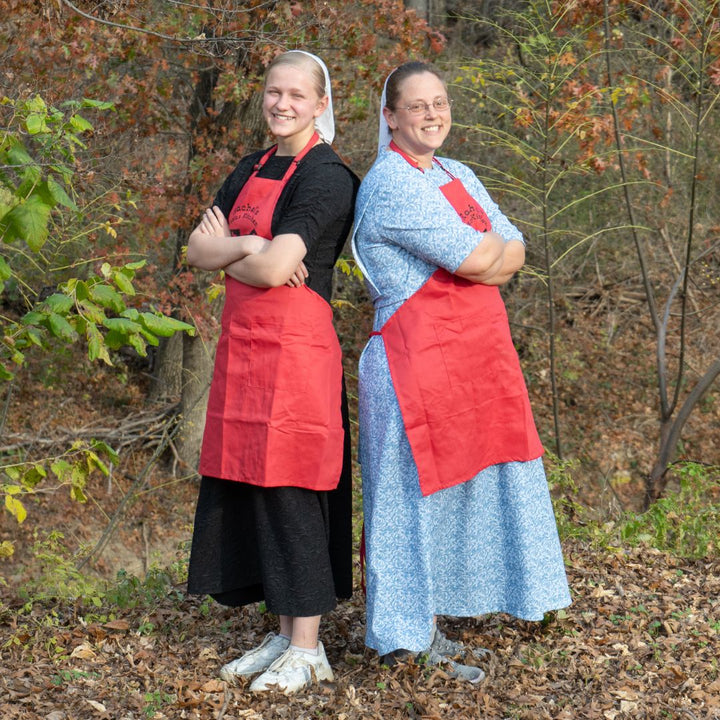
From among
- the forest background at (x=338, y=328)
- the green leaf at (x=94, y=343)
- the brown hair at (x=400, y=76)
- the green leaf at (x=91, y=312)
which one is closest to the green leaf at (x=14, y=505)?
the forest background at (x=338, y=328)

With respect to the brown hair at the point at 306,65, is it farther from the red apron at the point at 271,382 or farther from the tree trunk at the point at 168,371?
the tree trunk at the point at 168,371

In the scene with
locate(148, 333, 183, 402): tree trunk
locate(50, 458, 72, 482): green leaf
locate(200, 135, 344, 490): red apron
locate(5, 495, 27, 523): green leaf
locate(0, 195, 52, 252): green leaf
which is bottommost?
locate(148, 333, 183, 402): tree trunk

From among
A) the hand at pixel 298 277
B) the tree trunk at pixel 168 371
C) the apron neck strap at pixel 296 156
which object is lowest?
the tree trunk at pixel 168 371

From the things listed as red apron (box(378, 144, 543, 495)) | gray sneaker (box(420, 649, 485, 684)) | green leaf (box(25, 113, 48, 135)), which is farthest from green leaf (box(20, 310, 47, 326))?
gray sneaker (box(420, 649, 485, 684))

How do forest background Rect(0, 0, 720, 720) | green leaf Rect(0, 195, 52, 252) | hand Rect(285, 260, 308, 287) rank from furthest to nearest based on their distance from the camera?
1. forest background Rect(0, 0, 720, 720)
2. green leaf Rect(0, 195, 52, 252)
3. hand Rect(285, 260, 308, 287)

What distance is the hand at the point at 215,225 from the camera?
3008 millimetres

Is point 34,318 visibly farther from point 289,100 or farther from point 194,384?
point 194,384

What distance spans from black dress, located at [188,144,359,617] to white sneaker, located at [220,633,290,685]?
0.16m

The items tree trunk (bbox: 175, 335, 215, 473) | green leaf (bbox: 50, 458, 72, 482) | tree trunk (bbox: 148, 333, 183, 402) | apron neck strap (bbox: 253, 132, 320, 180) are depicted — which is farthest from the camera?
tree trunk (bbox: 148, 333, 183, 402)

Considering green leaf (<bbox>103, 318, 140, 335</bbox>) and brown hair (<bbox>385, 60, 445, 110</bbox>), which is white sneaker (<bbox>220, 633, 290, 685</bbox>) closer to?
green leaf (<bbox>103, 318, 140, 335</bbox>)

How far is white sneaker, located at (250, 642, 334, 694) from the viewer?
3.02 m

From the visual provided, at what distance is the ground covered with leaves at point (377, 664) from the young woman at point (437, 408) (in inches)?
6.7

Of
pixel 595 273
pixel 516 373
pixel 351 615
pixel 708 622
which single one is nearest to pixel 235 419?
pixel 516 373

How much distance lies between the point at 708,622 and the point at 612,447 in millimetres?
5011
